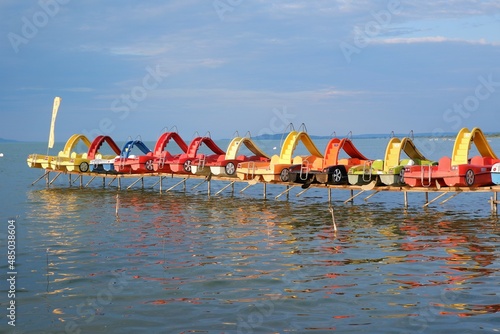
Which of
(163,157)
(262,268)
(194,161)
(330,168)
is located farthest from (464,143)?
(163,157)

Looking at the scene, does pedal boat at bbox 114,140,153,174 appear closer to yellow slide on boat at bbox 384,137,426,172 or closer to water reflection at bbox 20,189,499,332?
water reflection at bbox 20,189,499,332

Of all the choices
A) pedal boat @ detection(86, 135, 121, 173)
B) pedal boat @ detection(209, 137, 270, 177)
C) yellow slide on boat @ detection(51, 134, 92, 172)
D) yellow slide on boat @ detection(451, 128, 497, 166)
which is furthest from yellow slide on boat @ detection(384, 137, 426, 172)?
yellow slide on boat @ detection(51, 134, 92, 172)

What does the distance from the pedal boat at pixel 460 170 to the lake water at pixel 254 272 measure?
1715mm

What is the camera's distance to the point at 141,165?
43.5 metres

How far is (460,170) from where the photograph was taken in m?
28.6

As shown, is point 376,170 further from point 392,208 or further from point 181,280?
point 181,280

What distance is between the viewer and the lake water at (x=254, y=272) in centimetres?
1374

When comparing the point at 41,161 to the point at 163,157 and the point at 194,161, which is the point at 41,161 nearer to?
the point at 163,157

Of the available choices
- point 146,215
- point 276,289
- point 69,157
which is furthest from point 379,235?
point 69,157

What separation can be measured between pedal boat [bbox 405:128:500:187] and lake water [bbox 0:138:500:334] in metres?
1.71

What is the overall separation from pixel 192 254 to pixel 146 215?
11.5 m

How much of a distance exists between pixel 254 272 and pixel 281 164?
1812cm

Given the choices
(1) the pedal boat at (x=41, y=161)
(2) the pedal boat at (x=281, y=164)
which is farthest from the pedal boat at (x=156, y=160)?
(1) the pedal boat at (x=41, y=161)

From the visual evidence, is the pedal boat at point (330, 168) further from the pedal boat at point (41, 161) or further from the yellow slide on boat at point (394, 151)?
the pedal boat at point (41, 161)
